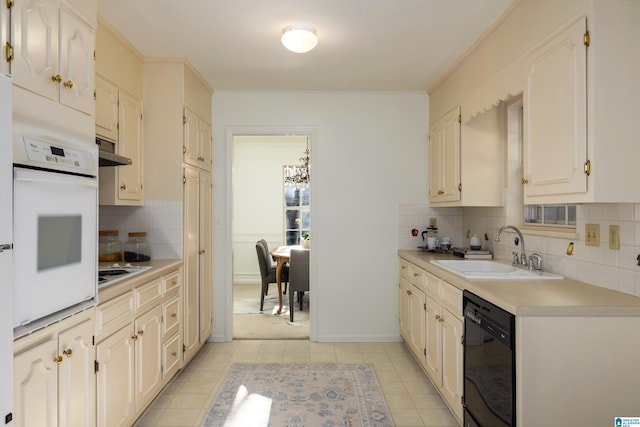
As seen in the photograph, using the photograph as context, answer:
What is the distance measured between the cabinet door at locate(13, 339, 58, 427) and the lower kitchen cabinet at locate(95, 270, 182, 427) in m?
0.35

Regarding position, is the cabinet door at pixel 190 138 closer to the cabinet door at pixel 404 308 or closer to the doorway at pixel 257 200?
the cabinet door at pixel 404 308

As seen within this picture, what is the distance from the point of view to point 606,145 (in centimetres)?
155

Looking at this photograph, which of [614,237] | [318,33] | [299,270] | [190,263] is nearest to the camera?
[614,237]

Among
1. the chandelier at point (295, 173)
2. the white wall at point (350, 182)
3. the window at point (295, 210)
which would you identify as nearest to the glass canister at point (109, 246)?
the white wall at point (350, 182)

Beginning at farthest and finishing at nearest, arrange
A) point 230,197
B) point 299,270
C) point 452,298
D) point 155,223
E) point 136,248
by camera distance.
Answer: point 299,270
point 230,197
point 155,223
point 136,248
point 452,298

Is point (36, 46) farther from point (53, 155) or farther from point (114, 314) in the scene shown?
point (114, 314)

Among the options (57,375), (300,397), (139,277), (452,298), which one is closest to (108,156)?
(139,277)

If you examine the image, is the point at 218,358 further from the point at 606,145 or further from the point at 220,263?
the point at 606,145

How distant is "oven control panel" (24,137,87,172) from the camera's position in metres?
1.28

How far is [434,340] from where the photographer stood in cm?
265

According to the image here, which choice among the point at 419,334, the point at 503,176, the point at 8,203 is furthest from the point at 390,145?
the point at 8,203

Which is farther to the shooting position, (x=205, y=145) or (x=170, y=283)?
(x=205, y=145)

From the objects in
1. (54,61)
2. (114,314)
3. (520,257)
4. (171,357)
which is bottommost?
(171,357)

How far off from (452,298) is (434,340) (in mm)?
508
